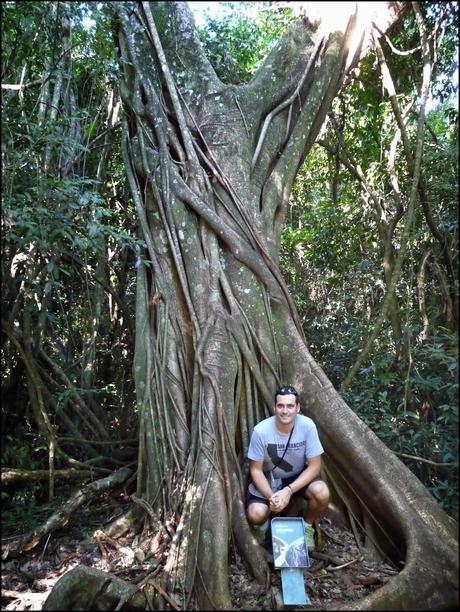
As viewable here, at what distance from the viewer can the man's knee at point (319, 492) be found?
331 centimetres

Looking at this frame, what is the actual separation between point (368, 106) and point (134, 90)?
2784mm

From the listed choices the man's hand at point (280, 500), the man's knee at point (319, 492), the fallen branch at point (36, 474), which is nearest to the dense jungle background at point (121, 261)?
the fallen branch at point (36, 474)

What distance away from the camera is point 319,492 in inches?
130

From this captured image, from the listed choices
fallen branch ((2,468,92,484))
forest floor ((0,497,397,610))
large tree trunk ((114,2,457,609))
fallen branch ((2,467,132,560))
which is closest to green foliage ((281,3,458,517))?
large tree trunk ((114,2,457,609))

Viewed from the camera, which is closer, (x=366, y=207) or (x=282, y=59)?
(x=282, y=59)

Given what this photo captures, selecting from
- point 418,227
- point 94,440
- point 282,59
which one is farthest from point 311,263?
point 94,440

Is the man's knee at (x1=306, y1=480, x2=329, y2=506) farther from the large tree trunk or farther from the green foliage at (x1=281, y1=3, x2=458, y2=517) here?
the green foliage at (x1=281, y1=3, x2=458, y2=517)

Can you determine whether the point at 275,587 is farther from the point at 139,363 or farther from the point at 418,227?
the point at 418,227

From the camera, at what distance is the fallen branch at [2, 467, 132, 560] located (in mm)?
Answer: 3412

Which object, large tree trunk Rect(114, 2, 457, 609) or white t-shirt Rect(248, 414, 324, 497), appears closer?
large tree trunk Rect(114, 2, 457, 609)

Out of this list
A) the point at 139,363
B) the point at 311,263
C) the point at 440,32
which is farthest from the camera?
the point at 311,263

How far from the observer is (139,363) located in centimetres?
393

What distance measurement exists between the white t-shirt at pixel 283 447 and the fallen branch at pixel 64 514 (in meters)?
1.18

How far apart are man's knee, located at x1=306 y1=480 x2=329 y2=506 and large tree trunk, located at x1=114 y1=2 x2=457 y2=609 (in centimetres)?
29
